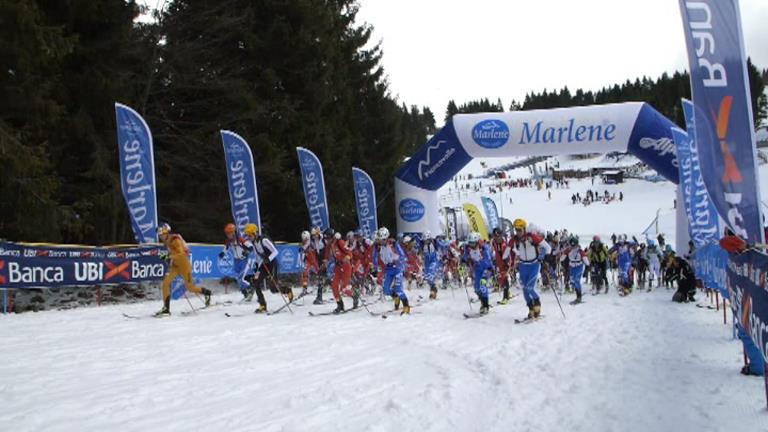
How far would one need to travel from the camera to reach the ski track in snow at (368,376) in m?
5.29

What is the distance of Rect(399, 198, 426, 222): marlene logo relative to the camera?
23406mm

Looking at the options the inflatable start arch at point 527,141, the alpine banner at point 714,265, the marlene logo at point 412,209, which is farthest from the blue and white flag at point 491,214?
the alpine banner at point 714,265

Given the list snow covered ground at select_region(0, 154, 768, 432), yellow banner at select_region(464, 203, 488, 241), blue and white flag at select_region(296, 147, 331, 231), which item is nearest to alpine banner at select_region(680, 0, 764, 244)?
snow covered ground at select_region(0, 154, 768, 432)

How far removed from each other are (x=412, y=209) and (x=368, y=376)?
1673 centimetres

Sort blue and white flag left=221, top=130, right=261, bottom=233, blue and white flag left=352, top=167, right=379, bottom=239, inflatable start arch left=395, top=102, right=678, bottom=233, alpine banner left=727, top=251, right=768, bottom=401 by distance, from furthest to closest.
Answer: blue and white flag left=352, top=167, right=379, bottom=239
inflatable start arch left=395, top=102, right=678, bottom=233
blue and white flag left=221, top=130, right=261, bottom=233
alpine banner left=727, top=251, right=768, bottom=401

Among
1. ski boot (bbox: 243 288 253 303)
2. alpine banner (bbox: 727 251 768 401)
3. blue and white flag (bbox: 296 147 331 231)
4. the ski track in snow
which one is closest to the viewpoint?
alpine banner (bbox: 727 251 768 401)

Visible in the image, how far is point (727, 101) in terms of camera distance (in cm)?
514

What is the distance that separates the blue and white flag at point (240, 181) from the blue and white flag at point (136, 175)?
3408 mm

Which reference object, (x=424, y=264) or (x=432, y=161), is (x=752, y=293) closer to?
(x=424, y=264)

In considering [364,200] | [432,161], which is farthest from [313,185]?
[432,161]

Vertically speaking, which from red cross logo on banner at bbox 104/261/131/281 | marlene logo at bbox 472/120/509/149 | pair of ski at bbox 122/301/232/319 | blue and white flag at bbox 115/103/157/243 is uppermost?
marlene logo at bbox 472/120/509/149

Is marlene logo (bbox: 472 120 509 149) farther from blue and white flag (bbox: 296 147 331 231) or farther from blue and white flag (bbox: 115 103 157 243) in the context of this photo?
blue and white flag (bbox: 115 103 157 243)

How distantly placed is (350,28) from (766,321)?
29532 mm

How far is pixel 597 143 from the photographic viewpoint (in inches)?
839
